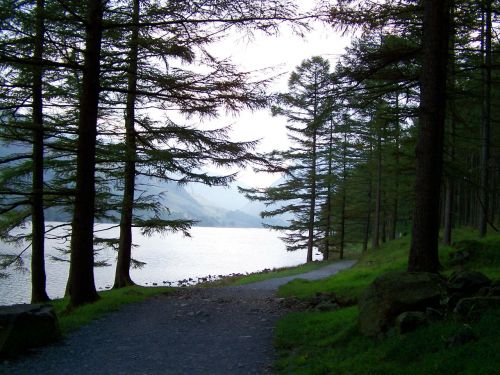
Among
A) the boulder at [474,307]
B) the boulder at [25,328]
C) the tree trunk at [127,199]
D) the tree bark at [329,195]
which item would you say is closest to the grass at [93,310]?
the boulder at [25,328]

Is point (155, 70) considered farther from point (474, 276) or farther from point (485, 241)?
point (485, 241)

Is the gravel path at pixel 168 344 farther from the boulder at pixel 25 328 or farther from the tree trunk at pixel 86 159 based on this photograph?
the tree trunk at pixel 86 159

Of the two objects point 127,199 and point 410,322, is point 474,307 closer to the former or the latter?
point 410,322

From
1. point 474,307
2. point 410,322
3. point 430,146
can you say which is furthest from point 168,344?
point 430,146

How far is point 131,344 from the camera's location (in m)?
6.24

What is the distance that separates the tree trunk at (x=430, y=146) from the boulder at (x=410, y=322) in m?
1.83

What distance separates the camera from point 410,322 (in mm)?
4816

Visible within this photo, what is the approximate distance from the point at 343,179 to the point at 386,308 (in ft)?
68.1

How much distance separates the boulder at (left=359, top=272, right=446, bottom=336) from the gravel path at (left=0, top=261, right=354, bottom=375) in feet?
4.90

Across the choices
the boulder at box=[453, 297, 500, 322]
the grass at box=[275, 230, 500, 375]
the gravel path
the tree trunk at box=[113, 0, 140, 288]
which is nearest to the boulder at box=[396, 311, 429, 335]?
the grass at box=[275, 230, 500, 375]

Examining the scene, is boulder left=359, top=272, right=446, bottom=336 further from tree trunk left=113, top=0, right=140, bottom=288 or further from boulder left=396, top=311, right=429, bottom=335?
tree trunk left=113, top=0, right=140, bottom=288

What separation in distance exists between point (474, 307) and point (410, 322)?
0.77m

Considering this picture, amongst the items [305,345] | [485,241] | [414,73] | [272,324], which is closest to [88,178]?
[272,324]

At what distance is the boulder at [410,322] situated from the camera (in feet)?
15.7
